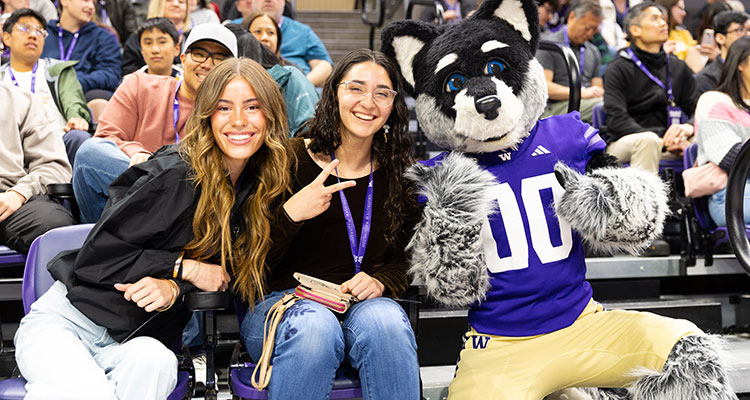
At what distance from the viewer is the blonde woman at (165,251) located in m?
1.65

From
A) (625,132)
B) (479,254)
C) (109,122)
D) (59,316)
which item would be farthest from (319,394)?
(625,132)

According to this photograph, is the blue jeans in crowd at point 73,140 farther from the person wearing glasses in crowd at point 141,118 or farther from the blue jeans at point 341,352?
the blue jeans at point 341,352

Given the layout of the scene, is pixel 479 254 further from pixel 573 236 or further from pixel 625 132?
pixel 625 132

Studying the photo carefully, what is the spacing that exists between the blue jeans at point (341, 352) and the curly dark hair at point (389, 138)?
11.2 inches

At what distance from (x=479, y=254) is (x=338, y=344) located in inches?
16.9

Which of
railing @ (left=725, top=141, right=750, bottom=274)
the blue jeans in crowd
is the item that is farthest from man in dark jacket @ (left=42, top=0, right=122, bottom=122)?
railing @ (left=725, top=141, right=750, bottom=274)

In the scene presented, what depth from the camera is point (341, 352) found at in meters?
1.79

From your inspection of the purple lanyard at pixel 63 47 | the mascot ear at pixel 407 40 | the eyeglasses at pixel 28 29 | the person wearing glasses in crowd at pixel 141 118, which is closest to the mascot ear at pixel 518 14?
the mascot ear at pixel 407 40

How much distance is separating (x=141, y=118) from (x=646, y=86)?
2.77 metres

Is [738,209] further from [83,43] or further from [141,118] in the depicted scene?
[83,43]

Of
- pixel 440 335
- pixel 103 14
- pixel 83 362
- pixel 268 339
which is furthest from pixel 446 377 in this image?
pixel 103 14

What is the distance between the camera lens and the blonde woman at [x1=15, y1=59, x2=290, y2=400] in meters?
1.65

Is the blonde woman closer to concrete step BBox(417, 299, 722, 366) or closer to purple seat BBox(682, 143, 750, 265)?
concrete step BBox(417, 299, 722, 366)

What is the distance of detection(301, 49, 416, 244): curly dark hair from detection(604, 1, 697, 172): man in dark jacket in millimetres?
2014
